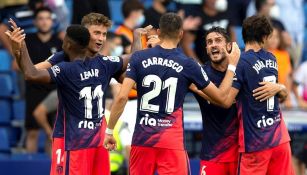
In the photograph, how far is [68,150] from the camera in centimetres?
1064

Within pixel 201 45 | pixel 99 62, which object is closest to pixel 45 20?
pixel 201 45

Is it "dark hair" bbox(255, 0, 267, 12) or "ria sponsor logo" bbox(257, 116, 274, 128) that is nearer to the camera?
"ria sponsor logo" bbox(257, 116, 274, 128)

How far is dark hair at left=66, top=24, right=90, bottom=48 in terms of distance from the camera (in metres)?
10.5

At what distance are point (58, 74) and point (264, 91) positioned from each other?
2098mm

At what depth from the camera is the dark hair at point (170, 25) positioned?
409 inches

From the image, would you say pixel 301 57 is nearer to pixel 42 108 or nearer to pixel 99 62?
pixel 42 108

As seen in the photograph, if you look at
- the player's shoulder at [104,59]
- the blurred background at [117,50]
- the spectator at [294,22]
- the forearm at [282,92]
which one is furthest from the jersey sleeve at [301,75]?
the player's shoulder at [104,59]

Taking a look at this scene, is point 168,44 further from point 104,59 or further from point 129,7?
point 129,7

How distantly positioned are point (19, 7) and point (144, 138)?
20.5ft

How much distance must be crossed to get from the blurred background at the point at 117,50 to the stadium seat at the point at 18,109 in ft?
0.05

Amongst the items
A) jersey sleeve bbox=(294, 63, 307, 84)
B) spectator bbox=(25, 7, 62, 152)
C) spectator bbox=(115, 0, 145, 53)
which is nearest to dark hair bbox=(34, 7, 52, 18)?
spectator bbox=(25, 7, 62, 152)

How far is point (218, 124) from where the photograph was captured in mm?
11016

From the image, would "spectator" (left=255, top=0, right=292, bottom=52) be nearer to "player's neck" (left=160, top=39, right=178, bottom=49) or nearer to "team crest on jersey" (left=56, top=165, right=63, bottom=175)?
"player's neck" (left=160, top=39, right=178, bottom=49)

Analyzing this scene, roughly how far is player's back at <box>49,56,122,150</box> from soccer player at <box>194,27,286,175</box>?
1062 millimetres
